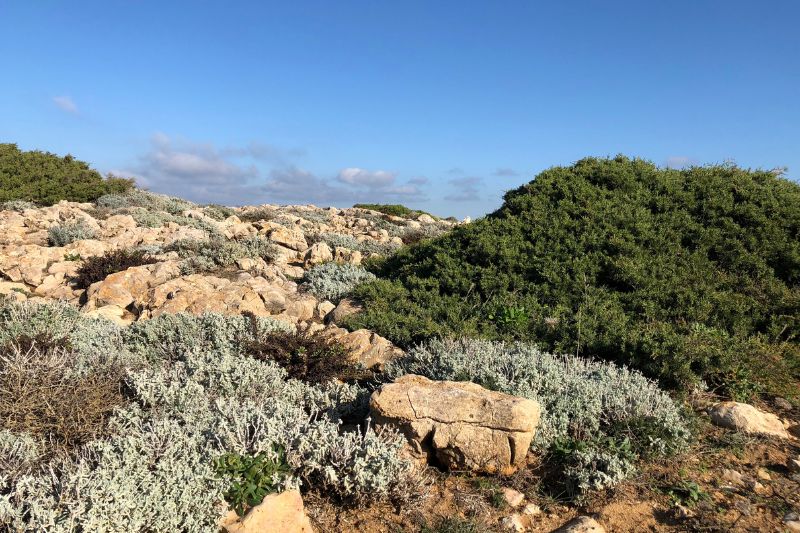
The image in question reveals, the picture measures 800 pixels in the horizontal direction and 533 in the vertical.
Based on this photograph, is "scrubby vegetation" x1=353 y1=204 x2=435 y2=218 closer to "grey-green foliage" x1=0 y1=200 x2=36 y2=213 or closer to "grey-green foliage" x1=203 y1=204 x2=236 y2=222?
"grey-green foliage" x1=203 y1=204 x2=236 y2=222

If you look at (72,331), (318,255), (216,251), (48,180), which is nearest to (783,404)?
(72,331)

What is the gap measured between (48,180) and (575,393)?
23.7 m

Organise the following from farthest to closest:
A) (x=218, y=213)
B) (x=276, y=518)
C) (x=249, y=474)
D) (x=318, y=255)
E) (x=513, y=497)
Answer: (x=218, y=213)
(x=318, y=255)
(x=513, y=497)
(x=249, y=474)
(x=276, y=518)

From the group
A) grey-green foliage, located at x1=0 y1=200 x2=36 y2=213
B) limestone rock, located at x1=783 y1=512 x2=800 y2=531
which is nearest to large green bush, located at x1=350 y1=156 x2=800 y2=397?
limestone rock, located at x1=783 y1=512 x2=800 y2=531

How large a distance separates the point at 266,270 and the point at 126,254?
2.71 m

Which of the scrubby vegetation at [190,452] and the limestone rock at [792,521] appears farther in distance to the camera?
the limestone rock at [792,521]

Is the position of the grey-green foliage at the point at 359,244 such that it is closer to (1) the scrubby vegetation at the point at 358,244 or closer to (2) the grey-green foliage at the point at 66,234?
(1) the scrubby vegetation at the point at 358,244

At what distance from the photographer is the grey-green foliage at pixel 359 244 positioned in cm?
1429

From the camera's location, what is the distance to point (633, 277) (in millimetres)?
7566

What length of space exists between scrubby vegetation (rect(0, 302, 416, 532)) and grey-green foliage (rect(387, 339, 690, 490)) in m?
1.08

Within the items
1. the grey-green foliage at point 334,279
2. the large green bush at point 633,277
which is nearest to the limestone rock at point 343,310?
the large green bush at point 633,277

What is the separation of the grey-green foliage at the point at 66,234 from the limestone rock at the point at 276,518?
38.0 ft

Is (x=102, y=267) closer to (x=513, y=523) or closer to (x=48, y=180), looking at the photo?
(x=513, y=523)

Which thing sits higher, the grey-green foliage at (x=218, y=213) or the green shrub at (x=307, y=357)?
the grey-green foliage at (x=218, y=213)
